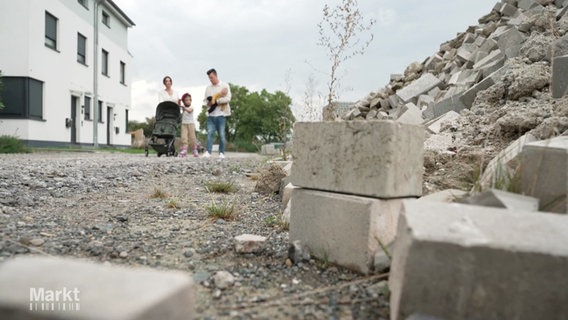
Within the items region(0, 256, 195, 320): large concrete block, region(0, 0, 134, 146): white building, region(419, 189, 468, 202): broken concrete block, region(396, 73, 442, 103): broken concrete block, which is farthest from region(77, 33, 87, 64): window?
region(0, 256, 195, 320): large concrete block

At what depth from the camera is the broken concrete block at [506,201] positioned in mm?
1798

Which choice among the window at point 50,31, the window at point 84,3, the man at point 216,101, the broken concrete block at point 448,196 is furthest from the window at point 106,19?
the broken concrete block at point 448,196

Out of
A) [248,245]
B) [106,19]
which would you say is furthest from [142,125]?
[248,245]

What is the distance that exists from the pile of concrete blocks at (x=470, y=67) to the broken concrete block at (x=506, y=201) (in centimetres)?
239

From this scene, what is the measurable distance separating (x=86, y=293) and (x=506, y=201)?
1712 mm

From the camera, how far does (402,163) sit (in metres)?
2.22

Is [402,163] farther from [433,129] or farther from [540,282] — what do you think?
[433,129]

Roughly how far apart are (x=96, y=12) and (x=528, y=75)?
22519mm

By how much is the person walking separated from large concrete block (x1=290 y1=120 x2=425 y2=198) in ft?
30.7

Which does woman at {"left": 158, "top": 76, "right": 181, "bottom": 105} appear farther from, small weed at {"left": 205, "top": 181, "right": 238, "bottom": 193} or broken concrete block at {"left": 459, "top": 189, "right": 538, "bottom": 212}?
broken concrete block at {"left": 459, "top": 189, "right": 538, "bottom": 212}

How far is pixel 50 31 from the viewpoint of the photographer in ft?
56.3

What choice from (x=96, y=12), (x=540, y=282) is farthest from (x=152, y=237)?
(x=96, y=12)

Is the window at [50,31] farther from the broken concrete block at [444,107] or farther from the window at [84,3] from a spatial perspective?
the broken concrete block at [444,107]

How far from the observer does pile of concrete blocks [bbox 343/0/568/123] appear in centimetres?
513
